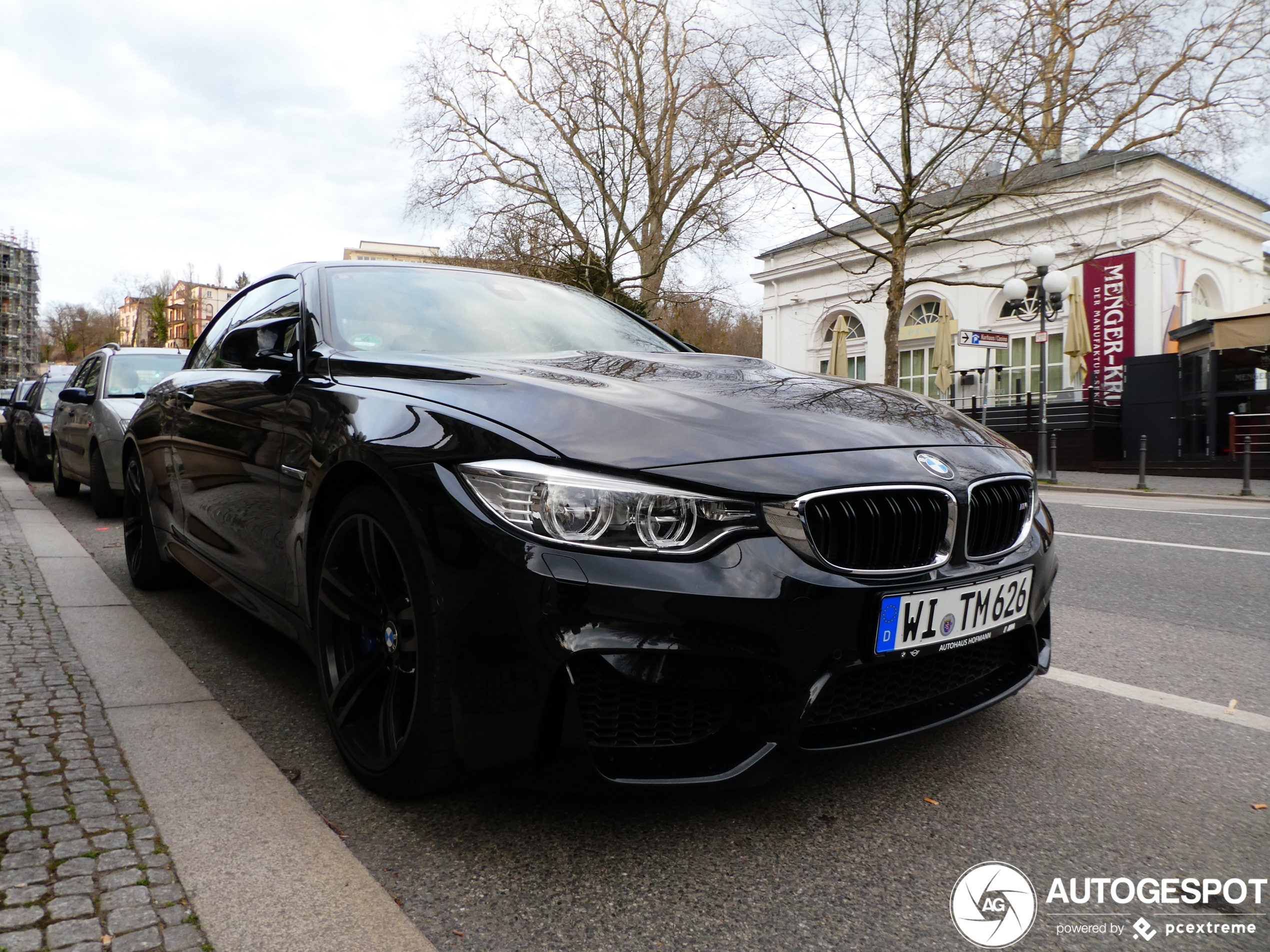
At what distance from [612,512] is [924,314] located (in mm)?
33536

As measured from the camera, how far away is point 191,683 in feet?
10.4

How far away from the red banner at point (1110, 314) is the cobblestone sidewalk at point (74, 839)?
26.5m

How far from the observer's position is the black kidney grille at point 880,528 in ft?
6.39

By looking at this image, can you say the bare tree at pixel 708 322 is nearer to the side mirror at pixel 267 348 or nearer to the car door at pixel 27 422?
the car door at pixel 27 422

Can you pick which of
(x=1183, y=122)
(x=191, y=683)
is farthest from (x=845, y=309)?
(x=191, y=683)

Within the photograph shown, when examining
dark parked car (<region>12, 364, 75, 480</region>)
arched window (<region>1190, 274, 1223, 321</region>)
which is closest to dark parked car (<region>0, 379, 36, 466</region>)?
dark parked car (<region>12, 364, 75, 480</region>)

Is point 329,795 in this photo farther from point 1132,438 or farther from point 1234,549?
point 1132,438

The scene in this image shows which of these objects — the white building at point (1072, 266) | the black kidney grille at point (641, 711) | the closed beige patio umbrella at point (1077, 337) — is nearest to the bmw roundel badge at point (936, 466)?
the black kidney grille at point (641, 711)

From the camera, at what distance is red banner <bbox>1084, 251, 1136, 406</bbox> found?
25516 millimetres

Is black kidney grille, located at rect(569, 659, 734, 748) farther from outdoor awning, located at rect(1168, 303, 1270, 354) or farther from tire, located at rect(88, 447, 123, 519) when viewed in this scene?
outdoor awning, located at rect(1168, 303, 1270, 354)

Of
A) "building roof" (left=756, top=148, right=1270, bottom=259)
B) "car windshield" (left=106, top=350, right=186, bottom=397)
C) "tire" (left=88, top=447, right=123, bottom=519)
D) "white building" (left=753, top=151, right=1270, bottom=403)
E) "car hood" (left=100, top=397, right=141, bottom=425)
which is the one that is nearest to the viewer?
"car hood" (left=100, top=397, right=141, bottom=425)

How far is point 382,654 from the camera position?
2.27m

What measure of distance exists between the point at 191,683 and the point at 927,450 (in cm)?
253

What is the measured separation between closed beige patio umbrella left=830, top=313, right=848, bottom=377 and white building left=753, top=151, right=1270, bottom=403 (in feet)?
5.33
